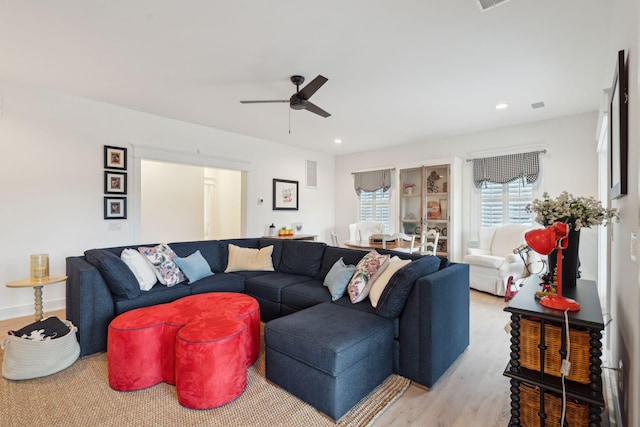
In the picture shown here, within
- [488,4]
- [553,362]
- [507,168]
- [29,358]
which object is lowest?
[29,358]

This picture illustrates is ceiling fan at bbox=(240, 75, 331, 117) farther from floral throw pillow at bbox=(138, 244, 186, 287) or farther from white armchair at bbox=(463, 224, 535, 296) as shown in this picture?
A: white armchair at bbox=(463, 224, 535, 296)

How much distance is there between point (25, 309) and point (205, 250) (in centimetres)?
214

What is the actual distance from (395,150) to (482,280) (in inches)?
125

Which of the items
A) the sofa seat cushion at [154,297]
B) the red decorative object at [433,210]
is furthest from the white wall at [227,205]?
the red decorative object at [433,210]

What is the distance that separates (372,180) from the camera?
267 inches

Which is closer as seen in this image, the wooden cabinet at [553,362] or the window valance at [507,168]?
the wooden cabinet at [553,362]

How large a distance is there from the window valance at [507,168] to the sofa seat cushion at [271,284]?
3691mm

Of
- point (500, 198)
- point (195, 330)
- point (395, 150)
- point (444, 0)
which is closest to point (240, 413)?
point (195, 330)

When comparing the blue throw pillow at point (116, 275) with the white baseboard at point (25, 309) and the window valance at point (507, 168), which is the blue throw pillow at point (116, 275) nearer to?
the white baseboard at point (25, 309)

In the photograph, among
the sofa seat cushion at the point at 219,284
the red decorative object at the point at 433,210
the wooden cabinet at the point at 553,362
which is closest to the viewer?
the wooden cabinet at the point at 553,362

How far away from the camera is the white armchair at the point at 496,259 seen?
14.3 feet

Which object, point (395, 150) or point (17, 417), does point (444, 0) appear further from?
point (395, 150)

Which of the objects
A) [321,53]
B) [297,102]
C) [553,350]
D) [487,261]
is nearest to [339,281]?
[553,350]

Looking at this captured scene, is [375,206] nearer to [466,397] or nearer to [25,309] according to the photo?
[466,397]
